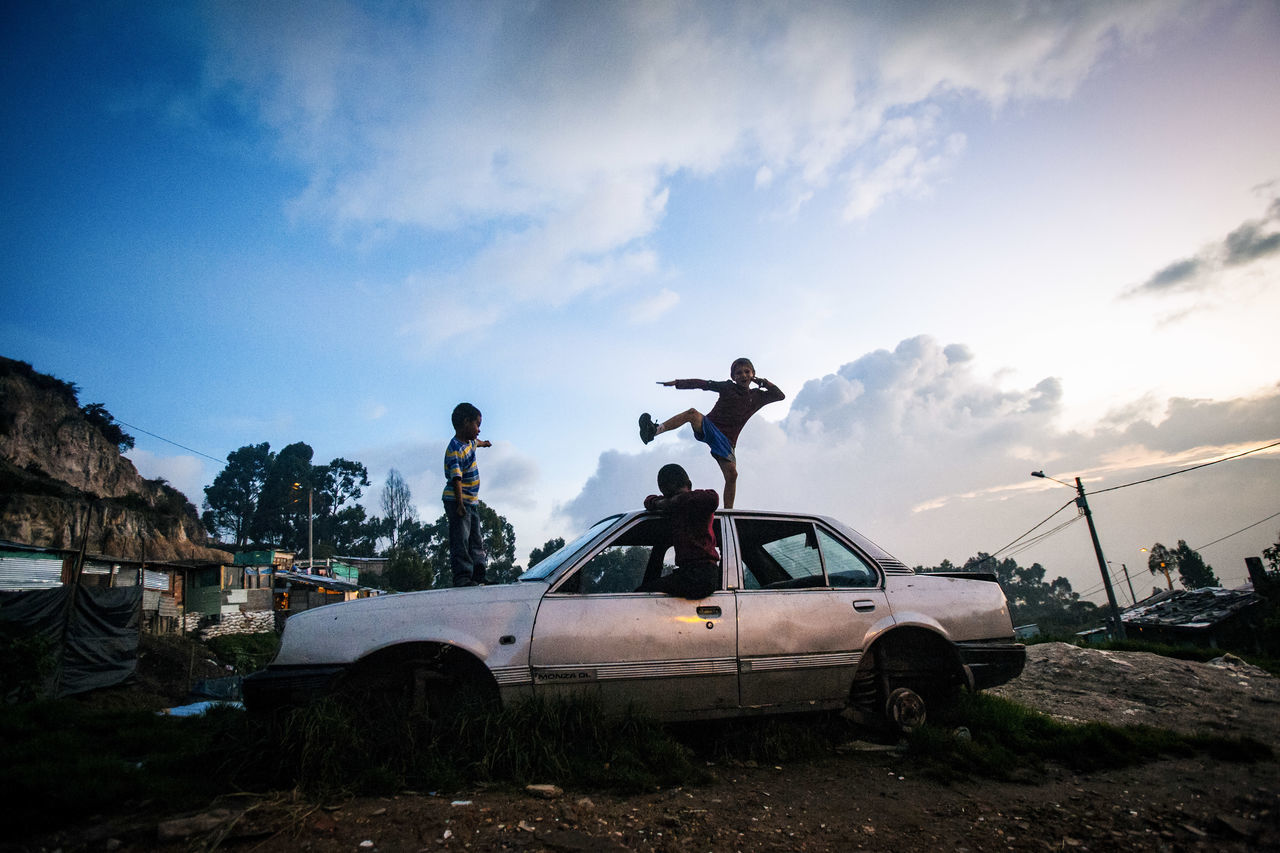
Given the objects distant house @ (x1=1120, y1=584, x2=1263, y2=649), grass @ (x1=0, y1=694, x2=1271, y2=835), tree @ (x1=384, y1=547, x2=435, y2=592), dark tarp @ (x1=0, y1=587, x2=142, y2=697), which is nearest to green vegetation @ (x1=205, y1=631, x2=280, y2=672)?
dark tarp @ (x1=0, y1=587, x2=142, y2=697)

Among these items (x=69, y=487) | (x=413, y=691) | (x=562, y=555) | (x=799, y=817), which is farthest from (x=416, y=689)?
(x=69, y=487)

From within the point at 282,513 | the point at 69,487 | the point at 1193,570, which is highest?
the point at 282,513

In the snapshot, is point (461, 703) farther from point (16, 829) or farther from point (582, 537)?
point (16, 829)

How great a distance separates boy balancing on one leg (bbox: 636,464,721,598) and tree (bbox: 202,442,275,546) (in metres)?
86.0

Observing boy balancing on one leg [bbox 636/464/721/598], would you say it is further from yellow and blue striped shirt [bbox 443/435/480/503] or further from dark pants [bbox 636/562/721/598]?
yellow and blue striped shirt [bbox 443/435/480/503]

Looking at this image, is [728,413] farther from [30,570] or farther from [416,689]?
[30,570]

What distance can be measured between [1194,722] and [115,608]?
66.0ft

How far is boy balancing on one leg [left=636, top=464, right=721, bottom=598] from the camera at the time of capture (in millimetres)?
3680

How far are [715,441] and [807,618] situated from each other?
2468 millimetres

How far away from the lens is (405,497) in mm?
63719

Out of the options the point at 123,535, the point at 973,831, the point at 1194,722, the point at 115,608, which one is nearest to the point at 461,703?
the point at 973,831

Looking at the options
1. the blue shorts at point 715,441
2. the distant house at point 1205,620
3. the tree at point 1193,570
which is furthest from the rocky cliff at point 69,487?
the tree at point 1193,570

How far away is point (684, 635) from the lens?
11.6 feet

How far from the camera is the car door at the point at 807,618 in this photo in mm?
3650
